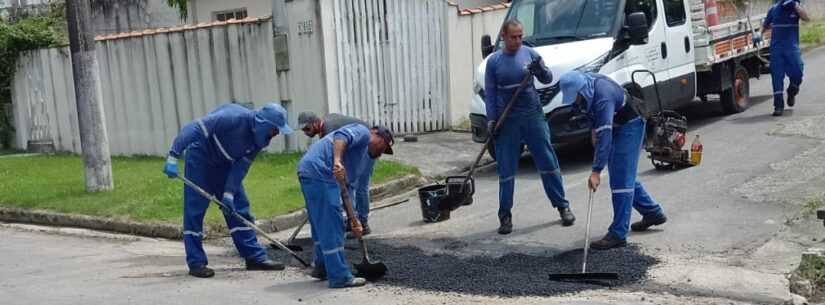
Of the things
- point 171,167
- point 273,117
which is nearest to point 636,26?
point 273,117

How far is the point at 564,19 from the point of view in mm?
12297

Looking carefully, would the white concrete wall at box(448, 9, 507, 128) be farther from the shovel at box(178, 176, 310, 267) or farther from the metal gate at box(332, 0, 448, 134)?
the shovel at box(178, 176, 310, 267)

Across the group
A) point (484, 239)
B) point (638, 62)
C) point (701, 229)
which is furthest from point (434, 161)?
point (701, 229)

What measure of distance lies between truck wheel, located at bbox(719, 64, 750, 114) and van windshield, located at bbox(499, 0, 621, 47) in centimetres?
345

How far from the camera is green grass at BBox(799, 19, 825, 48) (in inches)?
936

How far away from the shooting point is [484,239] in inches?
344

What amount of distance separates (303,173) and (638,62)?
6.27 meters

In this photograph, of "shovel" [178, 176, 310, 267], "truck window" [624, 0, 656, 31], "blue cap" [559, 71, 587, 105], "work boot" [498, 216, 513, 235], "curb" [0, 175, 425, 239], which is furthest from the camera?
"truck window" [624, 0, 656, 31]

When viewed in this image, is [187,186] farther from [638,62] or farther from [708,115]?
[708,115]

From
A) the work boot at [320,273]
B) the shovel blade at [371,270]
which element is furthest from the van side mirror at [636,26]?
A: the work boot at [320,273]

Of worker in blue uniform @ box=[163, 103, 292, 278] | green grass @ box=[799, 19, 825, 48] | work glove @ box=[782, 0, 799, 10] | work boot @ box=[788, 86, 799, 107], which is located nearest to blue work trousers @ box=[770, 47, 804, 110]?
work boot @ box=[788, 86, 799, 107]

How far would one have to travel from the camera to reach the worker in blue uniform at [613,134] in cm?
788

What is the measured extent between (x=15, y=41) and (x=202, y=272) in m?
11.0

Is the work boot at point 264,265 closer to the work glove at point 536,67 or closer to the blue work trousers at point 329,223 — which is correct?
the blue work trousers at point 329,223
